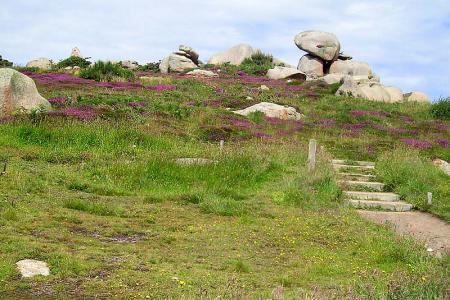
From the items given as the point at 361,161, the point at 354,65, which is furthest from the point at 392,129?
the point at 354,65

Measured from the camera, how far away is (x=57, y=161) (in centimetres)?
1753

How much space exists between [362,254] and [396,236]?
1604mm

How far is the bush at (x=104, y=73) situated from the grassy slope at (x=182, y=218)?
15.9 m

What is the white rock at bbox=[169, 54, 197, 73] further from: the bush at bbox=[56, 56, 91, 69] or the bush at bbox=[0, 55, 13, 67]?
the bush at bbox=[0, 55, 13, 67]

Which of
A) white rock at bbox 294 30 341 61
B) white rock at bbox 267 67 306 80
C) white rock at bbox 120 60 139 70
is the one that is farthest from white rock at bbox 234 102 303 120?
white rock at bbox 120 60 139 70

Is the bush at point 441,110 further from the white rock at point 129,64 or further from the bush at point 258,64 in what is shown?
the white rock at point 129,64

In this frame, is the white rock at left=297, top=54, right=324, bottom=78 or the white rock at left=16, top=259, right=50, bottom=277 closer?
the white rock at left=16, top=259, right=50, bottom=277

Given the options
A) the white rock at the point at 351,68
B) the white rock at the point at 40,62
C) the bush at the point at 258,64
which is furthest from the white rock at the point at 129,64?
the white rock at the point at 351,68

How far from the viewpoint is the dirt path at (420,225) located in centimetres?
1221

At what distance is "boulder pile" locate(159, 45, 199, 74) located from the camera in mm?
62709

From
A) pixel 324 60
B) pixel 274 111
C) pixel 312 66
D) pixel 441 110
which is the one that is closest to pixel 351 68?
pixel 324 60

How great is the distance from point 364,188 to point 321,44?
4766 cm

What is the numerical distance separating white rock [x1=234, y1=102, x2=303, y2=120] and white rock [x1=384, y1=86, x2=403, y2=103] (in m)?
17.8

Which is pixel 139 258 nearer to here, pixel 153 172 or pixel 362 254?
A: pixel 362 254
